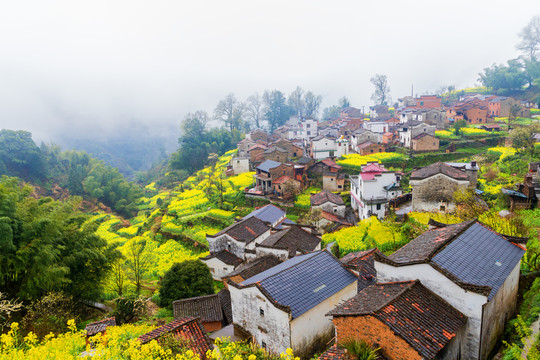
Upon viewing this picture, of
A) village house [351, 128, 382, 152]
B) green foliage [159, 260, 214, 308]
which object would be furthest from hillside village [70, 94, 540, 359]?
village house [351, 128, 382, 152]

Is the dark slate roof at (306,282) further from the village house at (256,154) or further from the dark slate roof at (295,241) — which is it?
the village house at (256,154)

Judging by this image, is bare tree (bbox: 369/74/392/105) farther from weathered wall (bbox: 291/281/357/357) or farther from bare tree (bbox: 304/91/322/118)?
weathered wall (bbox: 291/281/357/357)

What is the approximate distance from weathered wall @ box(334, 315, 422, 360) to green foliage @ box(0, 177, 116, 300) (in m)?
13.0

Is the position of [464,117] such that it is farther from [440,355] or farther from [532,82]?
[440,355]

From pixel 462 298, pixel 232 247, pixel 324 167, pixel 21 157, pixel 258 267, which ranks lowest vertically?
pixel 232 247

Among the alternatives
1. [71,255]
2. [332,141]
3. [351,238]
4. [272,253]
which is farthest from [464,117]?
[71,255]

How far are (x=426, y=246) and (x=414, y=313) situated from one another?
2.78 m

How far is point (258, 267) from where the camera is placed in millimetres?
18891

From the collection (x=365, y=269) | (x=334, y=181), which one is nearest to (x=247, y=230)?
(x=365, y=269)

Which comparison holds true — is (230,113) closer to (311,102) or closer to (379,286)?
(311,102)

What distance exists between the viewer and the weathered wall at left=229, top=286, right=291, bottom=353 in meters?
11.4

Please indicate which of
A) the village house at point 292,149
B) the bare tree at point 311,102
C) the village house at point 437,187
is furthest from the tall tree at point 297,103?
the village house at point 437,187

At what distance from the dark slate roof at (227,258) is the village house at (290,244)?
7.98 feet

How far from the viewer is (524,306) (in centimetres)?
1077
